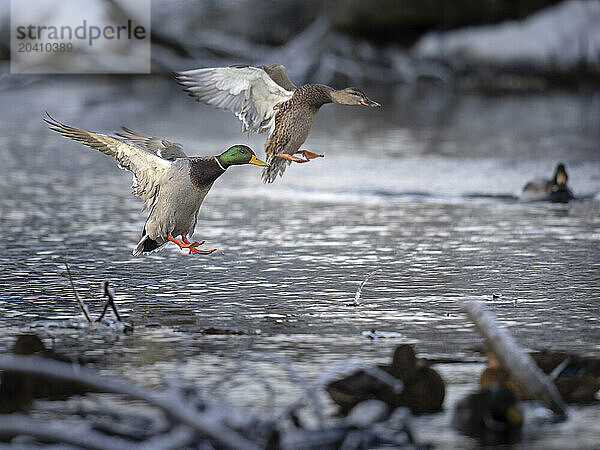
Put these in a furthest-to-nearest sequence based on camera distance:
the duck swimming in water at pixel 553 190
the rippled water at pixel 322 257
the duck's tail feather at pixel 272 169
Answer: the duck swimming in water at pixel 553 190 < the rippled water at pixel 322 257 < the duck's tail feather at pixel 272 169

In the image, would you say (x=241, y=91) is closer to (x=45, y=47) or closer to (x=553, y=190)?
(x=553, y=190)

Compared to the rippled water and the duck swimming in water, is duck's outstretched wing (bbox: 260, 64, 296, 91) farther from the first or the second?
the duck swimming in water

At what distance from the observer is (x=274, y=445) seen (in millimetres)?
5055

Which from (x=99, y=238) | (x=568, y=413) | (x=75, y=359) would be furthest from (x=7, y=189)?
(x=568, y=413)

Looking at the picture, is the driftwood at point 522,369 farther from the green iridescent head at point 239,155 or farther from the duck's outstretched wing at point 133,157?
the duck's outstretched wing at point 133,157

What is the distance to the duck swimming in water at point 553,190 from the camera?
1362cm

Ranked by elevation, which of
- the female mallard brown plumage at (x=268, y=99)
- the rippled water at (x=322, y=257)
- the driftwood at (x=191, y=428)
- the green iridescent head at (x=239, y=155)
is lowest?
the driftwood at (x=191, y=428)

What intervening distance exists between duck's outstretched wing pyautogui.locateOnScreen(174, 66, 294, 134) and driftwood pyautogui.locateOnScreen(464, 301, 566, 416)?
81.4 inches

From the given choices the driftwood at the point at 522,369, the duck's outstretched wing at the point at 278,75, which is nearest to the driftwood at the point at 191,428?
the driftwood at the point at 522,369

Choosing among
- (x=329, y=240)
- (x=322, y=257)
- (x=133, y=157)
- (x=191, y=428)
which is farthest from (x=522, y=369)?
(x=329, y=240)

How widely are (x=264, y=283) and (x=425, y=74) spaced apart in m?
26.8

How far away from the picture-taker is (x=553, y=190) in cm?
1362

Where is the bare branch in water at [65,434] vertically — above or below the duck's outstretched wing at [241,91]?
below

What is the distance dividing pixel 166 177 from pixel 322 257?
9.74 ft
